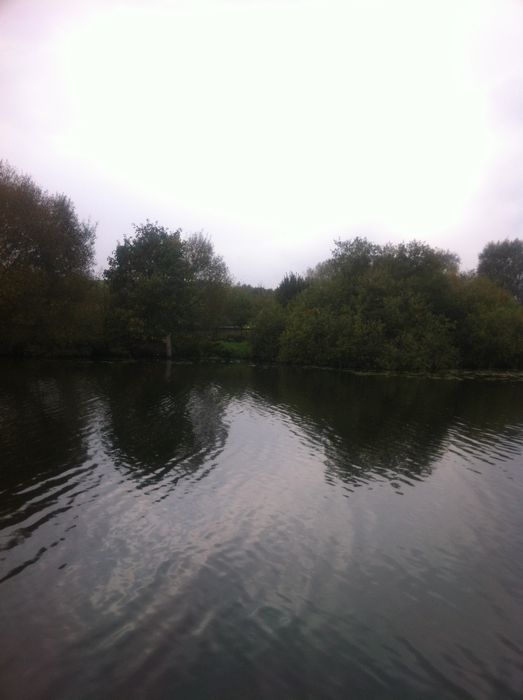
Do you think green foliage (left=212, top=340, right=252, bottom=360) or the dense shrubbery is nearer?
the dense shrubbery

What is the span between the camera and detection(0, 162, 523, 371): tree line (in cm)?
4156

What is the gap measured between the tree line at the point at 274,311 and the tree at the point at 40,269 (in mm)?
142

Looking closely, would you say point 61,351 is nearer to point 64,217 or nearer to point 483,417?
point 64,217

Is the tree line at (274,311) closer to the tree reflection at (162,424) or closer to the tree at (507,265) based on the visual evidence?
the tree reflection at (162,424)

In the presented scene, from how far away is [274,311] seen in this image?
59281 mm

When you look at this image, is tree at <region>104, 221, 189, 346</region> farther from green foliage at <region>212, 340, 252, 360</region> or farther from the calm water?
the calm water

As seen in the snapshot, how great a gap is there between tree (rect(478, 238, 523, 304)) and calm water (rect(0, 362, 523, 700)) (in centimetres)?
7835

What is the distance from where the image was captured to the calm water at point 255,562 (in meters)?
5.77

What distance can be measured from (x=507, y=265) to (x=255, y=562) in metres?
93.5

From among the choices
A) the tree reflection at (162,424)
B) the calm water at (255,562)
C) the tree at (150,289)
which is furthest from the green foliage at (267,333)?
the calm water at (255,562)

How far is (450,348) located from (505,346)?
24.6 ft

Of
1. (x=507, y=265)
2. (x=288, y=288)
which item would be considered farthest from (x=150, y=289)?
(x=507, y=265)

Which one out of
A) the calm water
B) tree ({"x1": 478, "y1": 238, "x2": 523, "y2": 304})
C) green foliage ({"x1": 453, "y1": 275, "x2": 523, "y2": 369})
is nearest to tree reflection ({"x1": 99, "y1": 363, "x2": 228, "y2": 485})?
the calm water

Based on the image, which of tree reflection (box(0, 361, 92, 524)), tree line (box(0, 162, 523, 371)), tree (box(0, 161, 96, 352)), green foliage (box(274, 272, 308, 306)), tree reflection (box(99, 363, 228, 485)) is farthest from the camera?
green foliage (box(274, 272, 308, 306))
